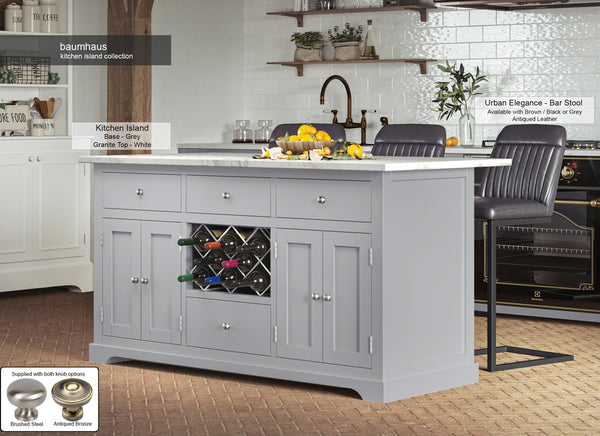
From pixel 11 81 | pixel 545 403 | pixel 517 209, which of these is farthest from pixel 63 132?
pixel 545 403

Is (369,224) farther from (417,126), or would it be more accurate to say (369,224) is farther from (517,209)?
(417,126)

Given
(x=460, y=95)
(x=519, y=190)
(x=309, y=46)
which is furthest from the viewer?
(x=309, y=46)

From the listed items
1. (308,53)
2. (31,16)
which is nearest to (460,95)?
(308,53)

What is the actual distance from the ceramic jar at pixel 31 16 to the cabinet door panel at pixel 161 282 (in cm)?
266

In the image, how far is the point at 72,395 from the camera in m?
3.04

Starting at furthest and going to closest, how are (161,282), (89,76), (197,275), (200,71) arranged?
1. (200,71)
2. (89,76)
3. (161,282)
4. (197,275)

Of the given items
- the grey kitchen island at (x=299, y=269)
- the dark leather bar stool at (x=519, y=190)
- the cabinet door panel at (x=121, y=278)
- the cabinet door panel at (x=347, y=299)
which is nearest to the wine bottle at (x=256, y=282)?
the grey kitchen island at (x=299, y=269)

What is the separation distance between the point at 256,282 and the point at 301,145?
0.68m

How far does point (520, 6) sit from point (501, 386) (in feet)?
9.48

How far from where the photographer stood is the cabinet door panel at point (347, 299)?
4309 millimetres

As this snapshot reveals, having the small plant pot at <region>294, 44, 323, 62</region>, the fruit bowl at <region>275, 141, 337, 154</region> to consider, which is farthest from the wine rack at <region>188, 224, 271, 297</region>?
the small plant pot at <region>294, 44, 323, 62</region>

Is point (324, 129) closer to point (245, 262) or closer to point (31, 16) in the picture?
point (245, 262)

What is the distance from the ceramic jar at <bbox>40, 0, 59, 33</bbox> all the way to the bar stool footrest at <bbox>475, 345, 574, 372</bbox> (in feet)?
12.2

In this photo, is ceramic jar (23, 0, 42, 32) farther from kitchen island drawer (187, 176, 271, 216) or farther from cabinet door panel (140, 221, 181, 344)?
kitchen island drawer (187, 176, 271, 216)
